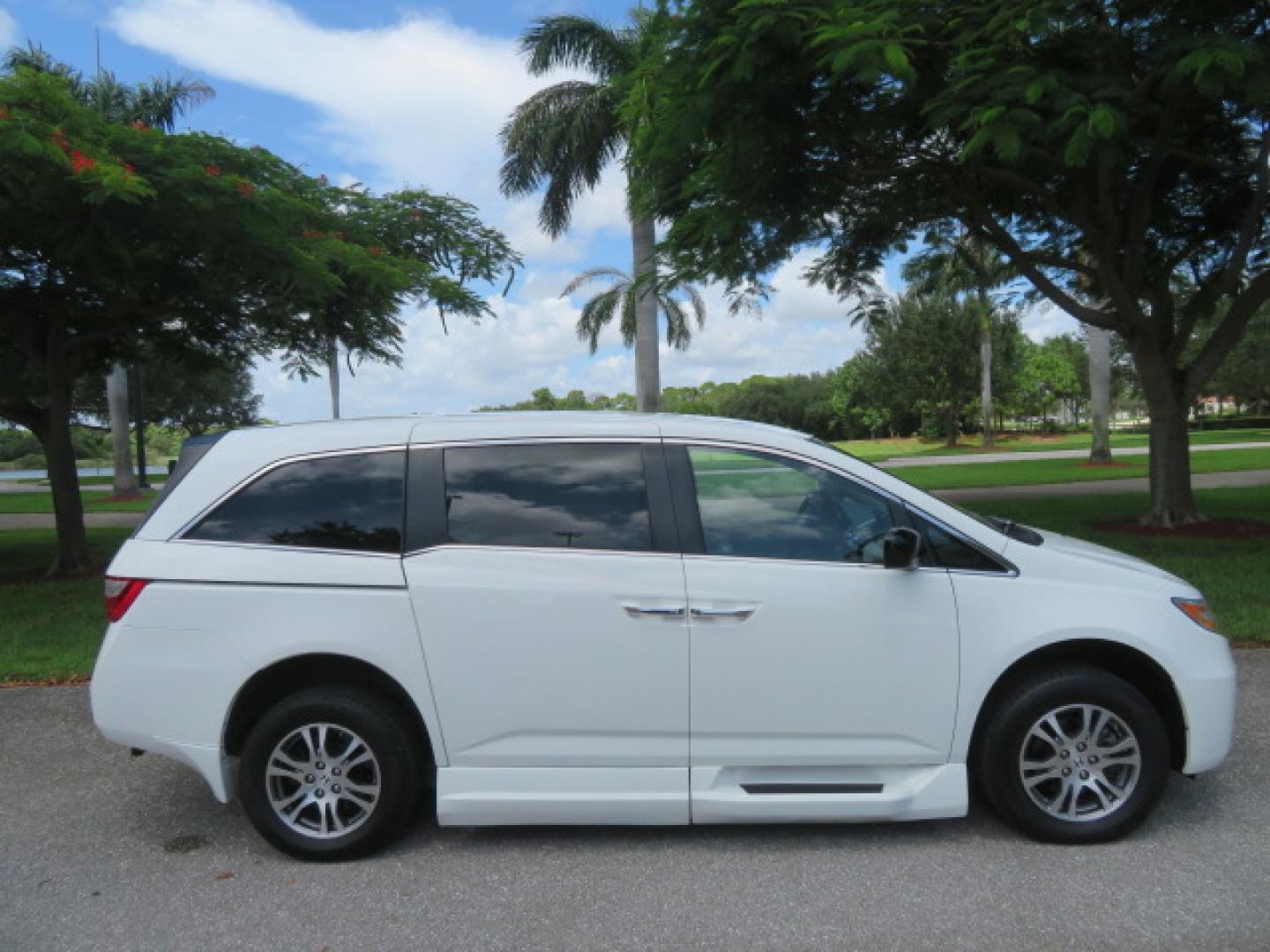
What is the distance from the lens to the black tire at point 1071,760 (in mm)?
3771

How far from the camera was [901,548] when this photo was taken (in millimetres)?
3721

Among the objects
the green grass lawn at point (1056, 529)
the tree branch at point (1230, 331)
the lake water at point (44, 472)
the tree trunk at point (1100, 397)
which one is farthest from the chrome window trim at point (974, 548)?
the lake water at point (44, 472)

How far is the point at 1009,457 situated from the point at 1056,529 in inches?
1066

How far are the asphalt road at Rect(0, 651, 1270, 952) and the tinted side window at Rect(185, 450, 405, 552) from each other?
1300 mm

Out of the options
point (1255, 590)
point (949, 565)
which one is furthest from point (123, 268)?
point (1255, 590)

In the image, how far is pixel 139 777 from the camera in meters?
4.86

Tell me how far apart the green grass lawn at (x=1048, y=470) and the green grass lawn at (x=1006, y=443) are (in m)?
7.82

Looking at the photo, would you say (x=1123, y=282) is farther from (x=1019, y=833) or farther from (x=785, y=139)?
(x=1019, y=833)

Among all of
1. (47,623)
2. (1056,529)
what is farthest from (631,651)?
(1056,529)

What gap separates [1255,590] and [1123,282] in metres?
5.77

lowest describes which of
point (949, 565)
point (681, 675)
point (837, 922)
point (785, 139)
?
point (837, 922)

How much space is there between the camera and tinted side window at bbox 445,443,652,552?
12.7 feet

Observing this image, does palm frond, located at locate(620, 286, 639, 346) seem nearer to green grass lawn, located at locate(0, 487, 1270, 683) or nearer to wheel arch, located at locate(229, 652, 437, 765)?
green grass lawn, located at locate(0, 487, 1270, 683)

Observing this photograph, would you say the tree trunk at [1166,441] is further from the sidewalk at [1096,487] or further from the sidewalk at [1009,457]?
the sidewalk at [1009,457]
